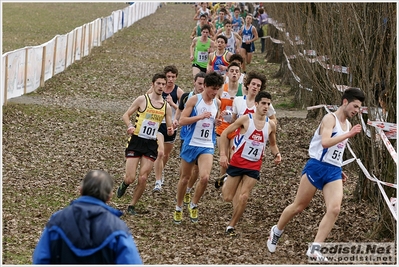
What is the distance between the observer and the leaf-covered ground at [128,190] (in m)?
9.93

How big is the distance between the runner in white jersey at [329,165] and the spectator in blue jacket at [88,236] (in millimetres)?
3910

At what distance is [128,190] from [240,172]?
297 centimetres

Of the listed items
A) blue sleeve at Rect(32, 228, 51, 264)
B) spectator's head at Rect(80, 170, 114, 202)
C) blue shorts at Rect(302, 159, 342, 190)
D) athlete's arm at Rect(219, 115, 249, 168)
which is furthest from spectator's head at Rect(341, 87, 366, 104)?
blue sleeve at Rect(32, 228, 51, 264)

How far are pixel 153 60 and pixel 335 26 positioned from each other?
18.4 metres

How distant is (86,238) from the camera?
5.38 m

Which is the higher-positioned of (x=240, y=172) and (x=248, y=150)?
(x=248, y=150)

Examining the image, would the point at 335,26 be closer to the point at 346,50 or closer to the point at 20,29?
the point at 346,50

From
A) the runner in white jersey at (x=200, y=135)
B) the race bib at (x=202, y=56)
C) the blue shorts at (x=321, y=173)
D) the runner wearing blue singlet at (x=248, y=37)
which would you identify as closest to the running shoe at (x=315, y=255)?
the blue shorts at (x=321, y=173)

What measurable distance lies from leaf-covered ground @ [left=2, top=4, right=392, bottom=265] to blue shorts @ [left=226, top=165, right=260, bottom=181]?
767mm

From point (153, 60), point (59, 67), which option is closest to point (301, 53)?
point (59, 67)

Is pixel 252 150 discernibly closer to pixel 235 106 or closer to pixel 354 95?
pixel 235 106

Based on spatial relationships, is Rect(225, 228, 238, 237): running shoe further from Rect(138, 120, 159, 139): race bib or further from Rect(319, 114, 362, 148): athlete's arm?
Rect(319, 114, 362, 148): athlete's arm

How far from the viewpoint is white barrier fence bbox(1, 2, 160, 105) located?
18734mm

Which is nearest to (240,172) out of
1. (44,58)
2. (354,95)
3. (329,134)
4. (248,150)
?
(248,150)
